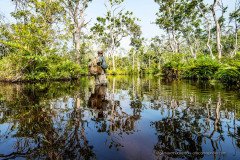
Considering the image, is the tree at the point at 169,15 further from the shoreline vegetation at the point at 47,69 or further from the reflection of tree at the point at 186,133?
the reflection of tree at the point at 186,133

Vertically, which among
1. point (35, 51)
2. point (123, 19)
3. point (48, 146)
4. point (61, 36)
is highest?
point (123, 19)

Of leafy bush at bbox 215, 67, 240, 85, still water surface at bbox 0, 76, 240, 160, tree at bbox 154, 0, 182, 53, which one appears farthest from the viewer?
tree at bbox 154, 0, 182, 53

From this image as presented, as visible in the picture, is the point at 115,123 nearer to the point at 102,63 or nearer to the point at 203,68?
the point at 102,63

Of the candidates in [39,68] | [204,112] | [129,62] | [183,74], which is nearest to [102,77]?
[39,68]

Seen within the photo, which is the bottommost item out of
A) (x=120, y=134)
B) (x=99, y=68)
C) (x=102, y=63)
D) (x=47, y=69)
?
(x=120, y=134)

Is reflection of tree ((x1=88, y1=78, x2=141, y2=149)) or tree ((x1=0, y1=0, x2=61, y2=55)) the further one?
tree ((x1=0, y1=0, x2=61, y2=55))

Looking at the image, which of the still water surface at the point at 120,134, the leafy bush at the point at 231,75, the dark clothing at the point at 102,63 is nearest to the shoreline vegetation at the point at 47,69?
the leafy bush at the point at 231,75

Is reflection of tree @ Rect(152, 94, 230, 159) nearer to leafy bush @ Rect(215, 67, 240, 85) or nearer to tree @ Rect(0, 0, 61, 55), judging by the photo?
leafy bush @ Rect(215, 67, 240, 85)

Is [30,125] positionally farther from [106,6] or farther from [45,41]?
[106,6]

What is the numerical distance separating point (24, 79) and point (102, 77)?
8.11m

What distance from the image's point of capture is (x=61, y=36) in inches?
818

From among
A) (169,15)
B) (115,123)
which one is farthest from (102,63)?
(169,15)

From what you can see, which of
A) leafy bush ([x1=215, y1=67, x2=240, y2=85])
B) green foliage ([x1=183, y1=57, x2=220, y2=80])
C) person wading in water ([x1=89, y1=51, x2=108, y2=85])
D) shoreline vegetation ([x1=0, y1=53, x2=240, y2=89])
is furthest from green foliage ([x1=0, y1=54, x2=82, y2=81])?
leafy bush ([x1=215, y1=67, x2=240, y2=85])

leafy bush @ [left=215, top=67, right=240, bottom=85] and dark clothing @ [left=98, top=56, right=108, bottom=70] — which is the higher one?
dark clothing @ [left=98, top=56, right=108, bottom=70]
